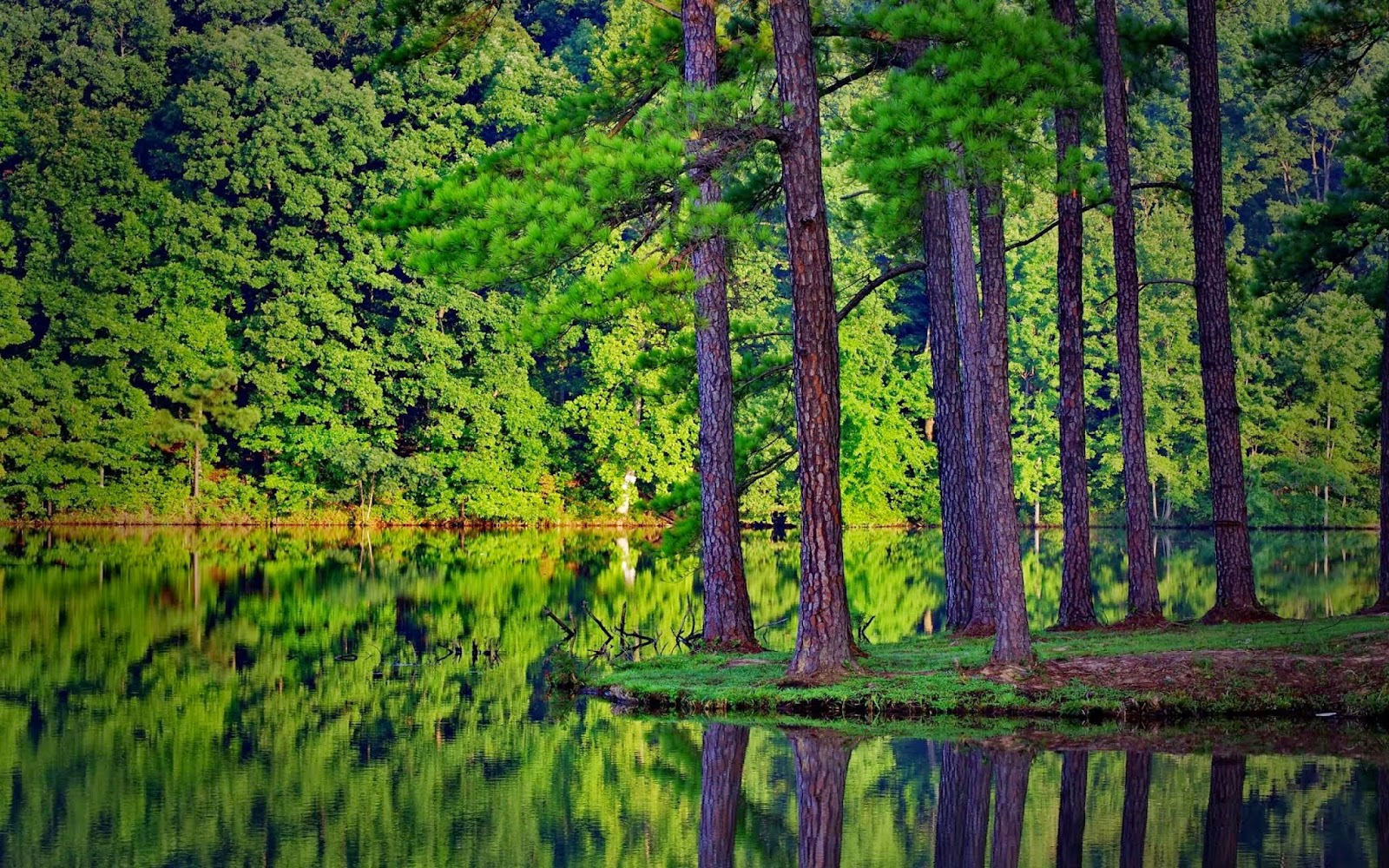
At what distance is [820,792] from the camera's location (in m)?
10.2

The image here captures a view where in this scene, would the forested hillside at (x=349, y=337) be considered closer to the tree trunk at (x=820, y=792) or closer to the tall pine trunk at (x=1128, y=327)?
the tall pine trunk at (x=1128, y=327)

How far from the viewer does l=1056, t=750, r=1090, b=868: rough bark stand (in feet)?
28.8

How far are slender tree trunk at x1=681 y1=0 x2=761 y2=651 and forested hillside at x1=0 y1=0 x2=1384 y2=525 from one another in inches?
1016

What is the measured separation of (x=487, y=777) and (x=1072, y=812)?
153 inches

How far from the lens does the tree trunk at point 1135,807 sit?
28.6ft

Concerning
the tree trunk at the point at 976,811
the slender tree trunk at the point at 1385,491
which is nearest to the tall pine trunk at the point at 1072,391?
the slender tree trunk at the point at 1385,491

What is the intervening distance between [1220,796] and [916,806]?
6.13ft

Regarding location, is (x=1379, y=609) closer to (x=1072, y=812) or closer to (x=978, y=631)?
(x=978, y=631)

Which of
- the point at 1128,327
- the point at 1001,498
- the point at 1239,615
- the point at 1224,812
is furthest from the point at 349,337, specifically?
the point at 1224,812

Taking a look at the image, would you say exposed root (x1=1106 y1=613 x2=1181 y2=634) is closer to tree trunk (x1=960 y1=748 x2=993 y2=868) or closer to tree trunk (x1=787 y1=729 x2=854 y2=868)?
tree trunk (x1=787 y1=729 x2=854 y2=868)

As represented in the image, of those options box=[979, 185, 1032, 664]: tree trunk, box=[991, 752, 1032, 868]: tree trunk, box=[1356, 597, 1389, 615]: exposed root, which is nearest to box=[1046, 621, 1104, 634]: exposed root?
box=[1356, 597, 1389, 615]: exposed root

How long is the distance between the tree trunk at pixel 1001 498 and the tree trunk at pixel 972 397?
18 cm

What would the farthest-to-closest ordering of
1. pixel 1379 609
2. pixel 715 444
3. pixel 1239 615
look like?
pixel 1239 615, pixel 1379 609, pixel 715 444

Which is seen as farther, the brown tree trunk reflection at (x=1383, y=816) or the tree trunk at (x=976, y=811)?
the tree trunk at (x=976, y=811)
